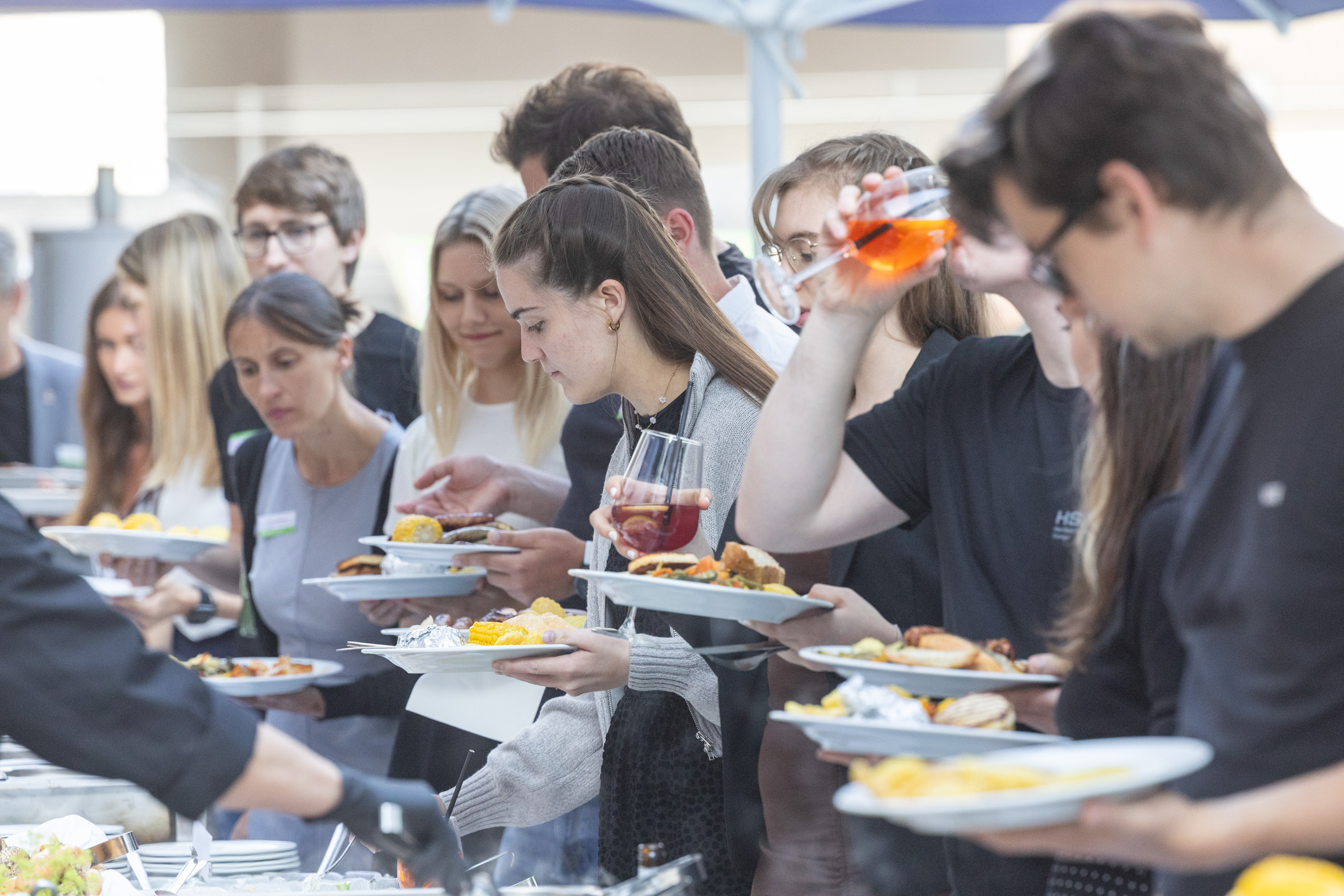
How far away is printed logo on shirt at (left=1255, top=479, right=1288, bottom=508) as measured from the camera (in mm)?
984

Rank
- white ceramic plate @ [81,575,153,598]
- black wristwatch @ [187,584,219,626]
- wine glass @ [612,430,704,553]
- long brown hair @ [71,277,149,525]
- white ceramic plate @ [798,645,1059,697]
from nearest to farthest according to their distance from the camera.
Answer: white ceramic plate @ [798,645,1059,697] → wine glass @ [612,430,704,553] → white ceramic plate @ [81,575,153,598] → black wristwatch @ [187,584,219,626] → long brown hair @ [71,277,149,525]

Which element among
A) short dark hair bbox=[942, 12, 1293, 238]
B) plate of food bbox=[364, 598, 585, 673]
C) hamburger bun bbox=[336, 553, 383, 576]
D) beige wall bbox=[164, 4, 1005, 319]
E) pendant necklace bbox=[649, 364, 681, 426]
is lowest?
hamburger bun bbox=[336, 553, 383, 576]

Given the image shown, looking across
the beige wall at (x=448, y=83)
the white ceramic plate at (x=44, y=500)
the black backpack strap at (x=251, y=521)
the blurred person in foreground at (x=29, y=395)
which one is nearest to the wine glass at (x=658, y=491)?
the black backpack strap at (x=251, y=521)

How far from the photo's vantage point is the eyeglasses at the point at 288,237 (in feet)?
12.4

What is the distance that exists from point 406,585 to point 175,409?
1.90 meters

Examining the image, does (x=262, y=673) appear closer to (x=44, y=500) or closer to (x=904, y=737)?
(x=44, y=500)

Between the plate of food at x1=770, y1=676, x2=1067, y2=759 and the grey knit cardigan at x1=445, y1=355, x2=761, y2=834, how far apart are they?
70 centimetres

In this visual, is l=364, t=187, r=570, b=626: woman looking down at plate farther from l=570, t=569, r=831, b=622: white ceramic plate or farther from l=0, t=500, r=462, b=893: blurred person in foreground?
l=0, t=500, r=462, b=893: blurred person in foreground

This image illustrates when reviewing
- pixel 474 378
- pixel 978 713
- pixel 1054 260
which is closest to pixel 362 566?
pixel 474 378

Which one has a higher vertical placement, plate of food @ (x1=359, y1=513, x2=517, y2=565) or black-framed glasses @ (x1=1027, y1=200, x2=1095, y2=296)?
black-framed glasses @ (x1=1027, y1=200, x2=1095, y2=296)

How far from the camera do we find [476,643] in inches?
73.4

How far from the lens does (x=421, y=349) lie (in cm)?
322

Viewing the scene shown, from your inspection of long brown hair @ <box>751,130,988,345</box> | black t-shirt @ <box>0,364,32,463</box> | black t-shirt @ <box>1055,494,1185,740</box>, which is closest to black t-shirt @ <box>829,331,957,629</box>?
long brown hair @ <box>751,130,988,345</box>

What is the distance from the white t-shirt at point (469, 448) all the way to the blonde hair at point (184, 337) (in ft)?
3.58
